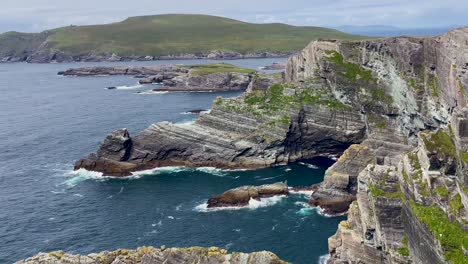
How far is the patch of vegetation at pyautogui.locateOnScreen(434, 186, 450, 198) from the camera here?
2023 inches

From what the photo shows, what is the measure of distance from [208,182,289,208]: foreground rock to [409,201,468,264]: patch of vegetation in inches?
1943

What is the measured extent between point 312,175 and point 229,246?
39.7 m

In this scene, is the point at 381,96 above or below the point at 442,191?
above

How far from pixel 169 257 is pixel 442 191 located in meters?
30.1

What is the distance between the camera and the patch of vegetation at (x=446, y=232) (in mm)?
45231

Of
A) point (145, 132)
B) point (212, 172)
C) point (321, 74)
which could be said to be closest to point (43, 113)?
point (145, 132)

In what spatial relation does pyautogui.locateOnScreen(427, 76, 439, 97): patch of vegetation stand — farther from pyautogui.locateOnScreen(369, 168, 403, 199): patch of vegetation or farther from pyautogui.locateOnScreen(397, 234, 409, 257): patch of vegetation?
pyautogui.locateOnScreen(397, 234, 409, 257): patch of vegetation

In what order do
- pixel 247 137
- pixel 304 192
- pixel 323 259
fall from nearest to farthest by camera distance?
pixel 323 259
pixel 304 192
pixel 247 137

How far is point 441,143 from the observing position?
55844mm

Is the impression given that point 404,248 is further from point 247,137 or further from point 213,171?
point 247,137

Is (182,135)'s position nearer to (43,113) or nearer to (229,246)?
(229,246)

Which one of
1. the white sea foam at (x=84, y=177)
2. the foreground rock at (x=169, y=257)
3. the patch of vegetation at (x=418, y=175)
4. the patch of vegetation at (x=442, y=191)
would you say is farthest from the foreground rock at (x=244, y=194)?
the patch of vegetation at (x=442, y=191)

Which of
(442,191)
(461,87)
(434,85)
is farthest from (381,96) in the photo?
(442,191)

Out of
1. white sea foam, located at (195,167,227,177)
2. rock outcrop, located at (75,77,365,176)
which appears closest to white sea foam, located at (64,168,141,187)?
rock outcrop, located at (75,77,365,176)
